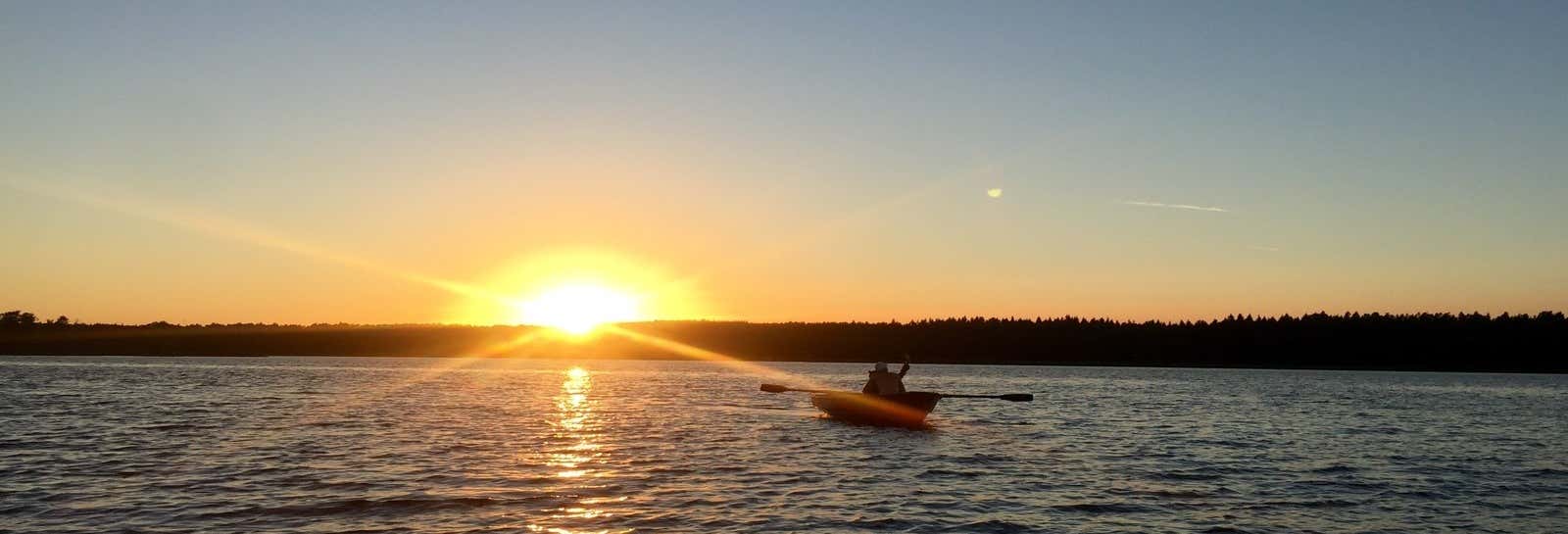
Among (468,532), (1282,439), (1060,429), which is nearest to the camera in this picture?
(468,532)

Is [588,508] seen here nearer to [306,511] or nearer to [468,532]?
[468,532]

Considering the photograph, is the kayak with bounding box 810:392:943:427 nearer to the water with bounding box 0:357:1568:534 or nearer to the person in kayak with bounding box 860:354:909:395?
the person in kayak with bounding box 860:354:909:395

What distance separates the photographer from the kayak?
5847 centimetres

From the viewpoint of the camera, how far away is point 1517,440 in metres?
54.9

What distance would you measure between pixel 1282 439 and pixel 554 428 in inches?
1354

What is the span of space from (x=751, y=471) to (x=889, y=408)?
23007 millimetres

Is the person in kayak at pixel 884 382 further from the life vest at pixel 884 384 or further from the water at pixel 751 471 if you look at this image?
the water at pixel 751 471

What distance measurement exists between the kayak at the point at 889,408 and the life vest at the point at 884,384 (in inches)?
14.0

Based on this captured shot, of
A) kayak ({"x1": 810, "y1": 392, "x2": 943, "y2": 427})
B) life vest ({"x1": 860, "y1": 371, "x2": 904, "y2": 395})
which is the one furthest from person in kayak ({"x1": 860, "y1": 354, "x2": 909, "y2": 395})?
kayak ({"x1": 810, "y1": 392, "x2": 943, "y2": 427})

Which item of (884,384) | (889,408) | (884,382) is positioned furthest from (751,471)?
(884,382)

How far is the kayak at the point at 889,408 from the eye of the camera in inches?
2302

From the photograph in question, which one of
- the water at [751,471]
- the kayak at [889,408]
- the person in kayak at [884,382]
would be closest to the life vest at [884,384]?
the person in kayak at [884,382]

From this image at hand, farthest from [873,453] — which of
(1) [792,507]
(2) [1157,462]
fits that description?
(1) [792,507]

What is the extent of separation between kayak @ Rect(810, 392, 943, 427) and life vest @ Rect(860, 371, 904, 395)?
0.36 meters
